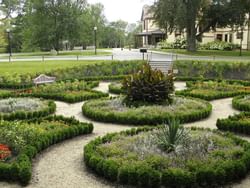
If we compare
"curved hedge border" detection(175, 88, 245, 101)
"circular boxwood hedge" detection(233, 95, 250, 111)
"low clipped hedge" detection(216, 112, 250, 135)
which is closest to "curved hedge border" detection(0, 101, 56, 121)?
"low clipped hedge" detection(216, 112, 250, 135)

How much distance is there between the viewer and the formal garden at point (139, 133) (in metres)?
6.52

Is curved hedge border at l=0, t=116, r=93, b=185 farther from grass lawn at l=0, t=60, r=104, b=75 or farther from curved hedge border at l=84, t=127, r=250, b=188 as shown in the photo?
grass lawn at l=0, t=60, r=104, b=75

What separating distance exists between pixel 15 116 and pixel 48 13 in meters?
39.2

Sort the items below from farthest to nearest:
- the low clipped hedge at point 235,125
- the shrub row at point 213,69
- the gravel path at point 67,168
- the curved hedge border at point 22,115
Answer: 1. the shrub row at point 213,69
2. the curved hedge border at point 22,115
3. the low clipped hedge at point 235,125
4. the gravel path at point 67,168

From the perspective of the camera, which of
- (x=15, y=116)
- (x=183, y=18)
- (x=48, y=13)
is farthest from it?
(x=48, y=13)

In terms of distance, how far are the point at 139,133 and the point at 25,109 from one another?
4952 mm

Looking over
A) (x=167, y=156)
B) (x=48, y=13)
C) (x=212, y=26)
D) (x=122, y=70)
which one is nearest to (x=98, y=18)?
(x=48, y=13)

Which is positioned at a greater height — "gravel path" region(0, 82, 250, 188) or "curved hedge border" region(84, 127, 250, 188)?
"curved hedge border" region(84, 127, 250, 188)

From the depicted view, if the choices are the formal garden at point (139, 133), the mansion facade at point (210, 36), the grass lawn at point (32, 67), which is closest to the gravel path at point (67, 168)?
the formal garden at point (139, 133)

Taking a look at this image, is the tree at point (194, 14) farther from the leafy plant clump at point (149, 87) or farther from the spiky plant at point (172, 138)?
the spiky plant at point (172, 138)

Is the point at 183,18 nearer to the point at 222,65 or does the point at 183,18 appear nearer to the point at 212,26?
the point at 212,26

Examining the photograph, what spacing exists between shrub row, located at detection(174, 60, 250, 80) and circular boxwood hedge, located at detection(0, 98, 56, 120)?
1120 cm

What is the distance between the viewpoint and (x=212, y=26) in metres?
43.2

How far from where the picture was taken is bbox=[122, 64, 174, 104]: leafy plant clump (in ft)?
41.3
